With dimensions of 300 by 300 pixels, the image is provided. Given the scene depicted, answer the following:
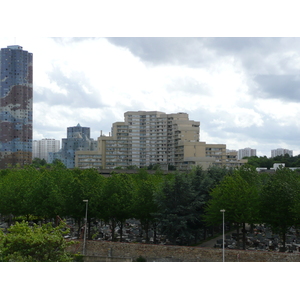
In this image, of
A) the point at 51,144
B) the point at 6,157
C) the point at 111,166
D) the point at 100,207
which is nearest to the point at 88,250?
the point at 100,207

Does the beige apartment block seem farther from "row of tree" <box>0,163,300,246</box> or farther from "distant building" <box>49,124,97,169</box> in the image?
"row of tree" <box>0,163,300,246</box>

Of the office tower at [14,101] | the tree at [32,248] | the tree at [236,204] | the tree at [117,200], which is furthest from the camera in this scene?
the office tower at [14,101]

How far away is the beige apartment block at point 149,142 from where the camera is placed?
5434 centimetres

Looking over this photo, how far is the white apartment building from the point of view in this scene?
106 metres

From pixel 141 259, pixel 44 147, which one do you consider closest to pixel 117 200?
pixel 141 259

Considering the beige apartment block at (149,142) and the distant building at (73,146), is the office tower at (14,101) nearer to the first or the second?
the beige apartment block at (149,142)

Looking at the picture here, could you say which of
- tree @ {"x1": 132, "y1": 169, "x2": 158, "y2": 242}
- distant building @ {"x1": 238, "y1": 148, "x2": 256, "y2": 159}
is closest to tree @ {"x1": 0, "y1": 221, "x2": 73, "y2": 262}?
tree @ {"x1": 132, "y1": 169, "x2": 158, "y2": 242}

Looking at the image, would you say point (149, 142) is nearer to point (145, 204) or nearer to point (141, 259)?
point (145, 204)

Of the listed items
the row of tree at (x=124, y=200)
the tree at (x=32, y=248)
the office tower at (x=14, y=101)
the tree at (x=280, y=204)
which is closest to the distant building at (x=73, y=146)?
the office tower at (x=14, y=101)

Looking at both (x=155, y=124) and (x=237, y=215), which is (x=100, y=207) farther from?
(x=155, y=124)

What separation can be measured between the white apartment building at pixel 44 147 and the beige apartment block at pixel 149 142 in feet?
179

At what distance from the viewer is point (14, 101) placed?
57531 mm

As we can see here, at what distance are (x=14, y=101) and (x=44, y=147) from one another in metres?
51.1

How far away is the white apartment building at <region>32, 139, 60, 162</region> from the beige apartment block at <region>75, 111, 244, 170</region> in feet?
179
